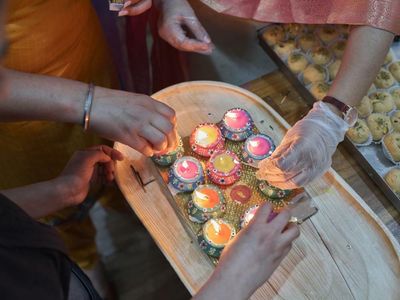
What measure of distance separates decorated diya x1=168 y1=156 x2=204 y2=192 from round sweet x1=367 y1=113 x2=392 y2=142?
0.72 m

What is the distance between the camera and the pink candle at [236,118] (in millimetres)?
1374

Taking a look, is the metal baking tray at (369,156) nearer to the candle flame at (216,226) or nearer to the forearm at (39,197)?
the candle flame at (216,226)

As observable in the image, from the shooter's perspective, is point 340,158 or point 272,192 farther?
point 340,158

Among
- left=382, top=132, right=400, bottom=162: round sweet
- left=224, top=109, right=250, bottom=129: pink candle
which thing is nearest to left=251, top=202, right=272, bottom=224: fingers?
left=224, top=109, right=250, bottom=129: pink candle

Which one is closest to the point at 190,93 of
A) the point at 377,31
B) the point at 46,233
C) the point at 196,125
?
the point at 196,125

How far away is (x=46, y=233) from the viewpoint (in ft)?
2.73

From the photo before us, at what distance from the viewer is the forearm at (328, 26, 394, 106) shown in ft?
4.16

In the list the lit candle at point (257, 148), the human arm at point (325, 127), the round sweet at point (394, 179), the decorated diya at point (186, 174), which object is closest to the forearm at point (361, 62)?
the human arm at point (325, 127)

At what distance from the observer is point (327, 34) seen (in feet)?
5.90

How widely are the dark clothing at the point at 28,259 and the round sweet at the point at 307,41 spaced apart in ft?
4.36

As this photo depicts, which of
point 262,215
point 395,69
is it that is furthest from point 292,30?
point 262,215

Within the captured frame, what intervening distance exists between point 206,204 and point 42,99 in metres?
0.52

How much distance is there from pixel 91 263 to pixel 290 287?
939 millimetres

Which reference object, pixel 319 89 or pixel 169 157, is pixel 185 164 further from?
pixel 319 89
